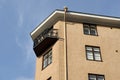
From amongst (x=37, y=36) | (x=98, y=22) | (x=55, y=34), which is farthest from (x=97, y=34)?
(x=37, y=36)

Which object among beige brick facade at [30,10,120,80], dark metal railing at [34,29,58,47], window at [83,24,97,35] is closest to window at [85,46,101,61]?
beige brick facade at [30,10,120,80]

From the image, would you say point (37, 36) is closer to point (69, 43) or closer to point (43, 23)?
point (43, 23)

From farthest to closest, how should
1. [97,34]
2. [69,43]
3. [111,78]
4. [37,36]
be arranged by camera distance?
[37,36]
[97,34]
[69,43]
[111,78]

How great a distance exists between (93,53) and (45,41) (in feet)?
14.5

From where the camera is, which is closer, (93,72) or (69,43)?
(93,72)

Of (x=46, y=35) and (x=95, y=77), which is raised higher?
(x=46, y=35)

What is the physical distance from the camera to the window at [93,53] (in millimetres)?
A: 23673

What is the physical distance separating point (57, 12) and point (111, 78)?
8076 millimetres

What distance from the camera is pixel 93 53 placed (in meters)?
24.1

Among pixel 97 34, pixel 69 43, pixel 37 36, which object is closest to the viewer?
pixel 69 43

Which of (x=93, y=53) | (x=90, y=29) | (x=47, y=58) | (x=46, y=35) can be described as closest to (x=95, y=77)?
(x=93, y=53)

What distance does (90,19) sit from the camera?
1043 inches

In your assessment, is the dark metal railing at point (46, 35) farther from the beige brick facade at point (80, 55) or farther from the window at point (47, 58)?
the window at point (47, 58)

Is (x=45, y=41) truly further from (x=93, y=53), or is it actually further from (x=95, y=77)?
(x=95, y=77)
